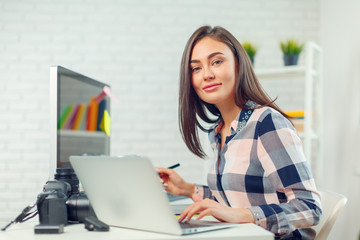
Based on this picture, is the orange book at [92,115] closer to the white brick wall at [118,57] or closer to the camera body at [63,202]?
the camera body at [63,202]

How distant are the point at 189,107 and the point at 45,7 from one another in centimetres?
257

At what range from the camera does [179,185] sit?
1.54 metres

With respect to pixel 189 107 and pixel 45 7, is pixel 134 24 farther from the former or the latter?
pixel 189 107

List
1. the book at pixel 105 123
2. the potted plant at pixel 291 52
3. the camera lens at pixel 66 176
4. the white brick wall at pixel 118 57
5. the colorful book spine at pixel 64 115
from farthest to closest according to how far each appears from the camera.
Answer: the white brick wall at pixel 118 57
the potted plant at pixel 291 52
the book at pixel 105 123
the colorful book spine at pixel 64 115
the camera lens at pixel 66 176

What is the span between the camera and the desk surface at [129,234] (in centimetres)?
101

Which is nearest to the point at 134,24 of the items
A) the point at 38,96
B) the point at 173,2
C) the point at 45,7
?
the point at 173,2

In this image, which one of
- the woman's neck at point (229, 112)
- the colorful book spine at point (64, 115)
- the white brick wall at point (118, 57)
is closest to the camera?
the colorful book spine at point (64, 115)

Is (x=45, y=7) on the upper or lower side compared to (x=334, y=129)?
upper

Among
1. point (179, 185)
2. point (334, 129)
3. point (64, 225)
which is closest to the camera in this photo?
point (64, 225)

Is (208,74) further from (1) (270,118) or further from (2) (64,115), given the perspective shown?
(2) (64,115)

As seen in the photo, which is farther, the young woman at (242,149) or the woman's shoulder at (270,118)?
the woman's shoulder at (270,118)

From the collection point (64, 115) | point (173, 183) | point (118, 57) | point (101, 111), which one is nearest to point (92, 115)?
point (101, 111)

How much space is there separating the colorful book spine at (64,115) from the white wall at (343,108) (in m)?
2.06

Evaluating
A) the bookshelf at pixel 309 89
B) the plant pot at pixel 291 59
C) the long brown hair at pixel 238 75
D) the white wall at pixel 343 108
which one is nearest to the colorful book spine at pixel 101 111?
the long brown hair at pixel 238 75
